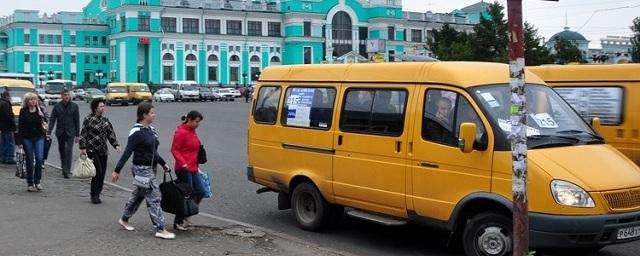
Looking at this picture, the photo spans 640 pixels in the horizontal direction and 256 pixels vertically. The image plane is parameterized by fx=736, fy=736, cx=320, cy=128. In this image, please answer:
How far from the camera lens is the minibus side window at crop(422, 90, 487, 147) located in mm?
7469

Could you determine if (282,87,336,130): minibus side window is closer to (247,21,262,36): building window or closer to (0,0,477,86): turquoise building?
(0,0,477,86): turquoise building

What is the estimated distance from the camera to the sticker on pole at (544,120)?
7378 millimetres

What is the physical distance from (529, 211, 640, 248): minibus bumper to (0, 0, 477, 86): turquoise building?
3675 inches

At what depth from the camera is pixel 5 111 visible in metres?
14.3

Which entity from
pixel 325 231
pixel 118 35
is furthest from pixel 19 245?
pixel 118 35

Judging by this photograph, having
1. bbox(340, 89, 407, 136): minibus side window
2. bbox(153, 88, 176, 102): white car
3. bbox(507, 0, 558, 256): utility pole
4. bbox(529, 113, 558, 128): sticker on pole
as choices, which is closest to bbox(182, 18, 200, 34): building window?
bbox(153, 88, 176, 102): white car

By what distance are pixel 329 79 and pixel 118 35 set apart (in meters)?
95.7

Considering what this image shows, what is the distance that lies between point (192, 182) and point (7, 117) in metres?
7.07

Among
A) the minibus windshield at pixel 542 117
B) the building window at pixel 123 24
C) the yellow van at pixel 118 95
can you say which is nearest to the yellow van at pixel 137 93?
the yellow van at pixel 118 95

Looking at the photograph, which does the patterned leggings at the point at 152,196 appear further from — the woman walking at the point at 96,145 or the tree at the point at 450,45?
the tree at the point at 450,45

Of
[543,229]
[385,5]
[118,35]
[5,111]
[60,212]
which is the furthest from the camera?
[385,5]

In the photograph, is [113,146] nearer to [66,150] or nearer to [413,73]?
[66,150]

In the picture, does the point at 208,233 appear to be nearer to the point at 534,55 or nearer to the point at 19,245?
the point at 19,245

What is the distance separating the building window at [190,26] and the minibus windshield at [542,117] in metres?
97.5
